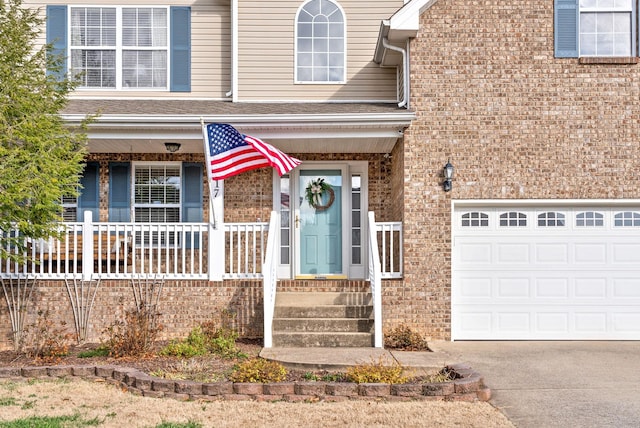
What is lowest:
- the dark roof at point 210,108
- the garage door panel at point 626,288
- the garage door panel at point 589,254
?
the garage door panel at point 626,288

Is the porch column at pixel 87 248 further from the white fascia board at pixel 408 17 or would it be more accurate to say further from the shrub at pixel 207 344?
the white fascia board at pixel 408 17

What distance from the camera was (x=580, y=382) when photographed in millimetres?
8234

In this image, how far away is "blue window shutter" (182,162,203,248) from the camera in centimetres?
1293

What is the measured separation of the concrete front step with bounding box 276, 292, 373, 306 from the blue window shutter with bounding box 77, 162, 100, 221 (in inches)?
156

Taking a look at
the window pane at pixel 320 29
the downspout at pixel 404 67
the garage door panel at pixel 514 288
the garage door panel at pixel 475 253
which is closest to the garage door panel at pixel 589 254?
the garage door panel at pixel 514 288

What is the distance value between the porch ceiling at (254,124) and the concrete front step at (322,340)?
326 centimetres

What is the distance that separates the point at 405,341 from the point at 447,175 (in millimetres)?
2646

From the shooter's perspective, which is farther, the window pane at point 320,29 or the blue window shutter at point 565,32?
the window pane at point 320,29

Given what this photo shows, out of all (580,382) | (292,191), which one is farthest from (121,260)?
(580,382)

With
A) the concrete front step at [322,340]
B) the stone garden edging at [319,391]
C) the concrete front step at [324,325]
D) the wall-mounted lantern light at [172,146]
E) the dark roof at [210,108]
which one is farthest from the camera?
the wall-mounted lantern light at [172,146]

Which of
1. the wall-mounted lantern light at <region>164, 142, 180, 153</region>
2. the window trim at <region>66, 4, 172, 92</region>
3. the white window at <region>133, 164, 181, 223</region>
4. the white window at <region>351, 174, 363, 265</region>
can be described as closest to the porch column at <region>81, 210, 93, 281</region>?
the wall-mounted lantern light at <region>164, 142, 180, 153</region>

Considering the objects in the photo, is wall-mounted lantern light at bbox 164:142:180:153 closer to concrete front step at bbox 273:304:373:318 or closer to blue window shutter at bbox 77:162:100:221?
blue window shutter at bbox 77:162:100:221

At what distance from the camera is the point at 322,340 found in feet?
33.2

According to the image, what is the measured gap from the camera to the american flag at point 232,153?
10.8 metres
